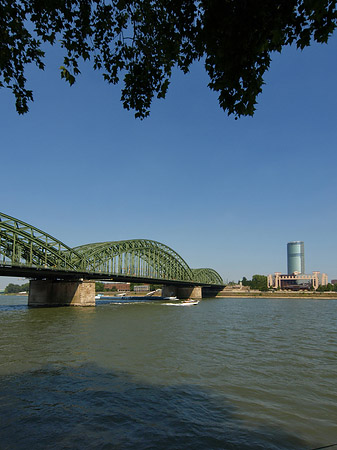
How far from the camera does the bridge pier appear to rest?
13781cm

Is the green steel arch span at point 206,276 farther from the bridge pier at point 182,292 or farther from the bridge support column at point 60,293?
the bridge support column at point 60,293

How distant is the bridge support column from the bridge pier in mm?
72273

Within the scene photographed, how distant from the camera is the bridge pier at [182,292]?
137812 mm


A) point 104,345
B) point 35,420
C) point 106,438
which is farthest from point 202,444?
point 104,345

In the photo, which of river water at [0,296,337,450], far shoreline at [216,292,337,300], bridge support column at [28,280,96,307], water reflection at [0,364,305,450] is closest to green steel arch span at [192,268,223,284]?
far shoreline at [216,292,337,300]

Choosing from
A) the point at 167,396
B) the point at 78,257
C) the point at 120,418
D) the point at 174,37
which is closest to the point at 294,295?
the point at 78,257

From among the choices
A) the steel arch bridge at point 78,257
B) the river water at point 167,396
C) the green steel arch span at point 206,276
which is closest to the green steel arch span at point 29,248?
the steel arch bridge at point 78,257

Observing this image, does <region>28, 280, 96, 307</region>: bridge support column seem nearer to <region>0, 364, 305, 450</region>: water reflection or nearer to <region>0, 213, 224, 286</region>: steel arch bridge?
<region>0, 213, 224, 286</region>: steel arch bridge

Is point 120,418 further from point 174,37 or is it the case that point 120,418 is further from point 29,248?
point 29,248

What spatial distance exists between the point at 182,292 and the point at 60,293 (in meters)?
76.3

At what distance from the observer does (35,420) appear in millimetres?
9031

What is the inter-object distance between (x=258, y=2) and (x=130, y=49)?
405cm

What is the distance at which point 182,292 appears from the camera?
13888cm

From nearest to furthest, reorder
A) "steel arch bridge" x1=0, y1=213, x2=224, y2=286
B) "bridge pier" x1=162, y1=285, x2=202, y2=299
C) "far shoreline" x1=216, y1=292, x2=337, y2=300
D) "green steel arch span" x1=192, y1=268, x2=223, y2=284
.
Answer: "steel arch bridge" x1=0, y1=213, x2=224, y2=286 < "bridge pier" x1=162, y1=285, x2=202, y2=299 < "far shoreline" x1=216, y1=292, x2=337, y2=300 < "green steel arch span" x1=192, y1=268, x2=223, y2=284
